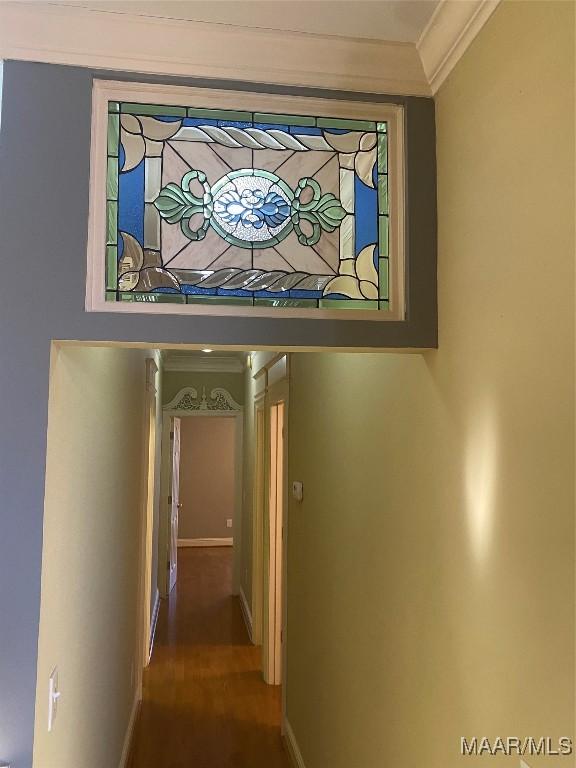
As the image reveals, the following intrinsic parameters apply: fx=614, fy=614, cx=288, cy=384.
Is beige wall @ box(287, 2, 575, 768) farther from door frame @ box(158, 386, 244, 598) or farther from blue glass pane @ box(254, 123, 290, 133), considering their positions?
door frame @ box(158, 386, 244, 598)

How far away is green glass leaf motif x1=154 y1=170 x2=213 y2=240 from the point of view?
55.5 inches

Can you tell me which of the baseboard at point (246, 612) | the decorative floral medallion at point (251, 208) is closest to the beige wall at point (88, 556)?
the decorative floral medallion at point (251, 208)

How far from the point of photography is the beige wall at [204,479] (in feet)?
31.4

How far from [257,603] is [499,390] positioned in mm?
4363

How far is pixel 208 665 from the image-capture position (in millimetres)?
4699

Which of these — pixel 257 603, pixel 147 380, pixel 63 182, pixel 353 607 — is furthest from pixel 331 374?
pixel 257 603

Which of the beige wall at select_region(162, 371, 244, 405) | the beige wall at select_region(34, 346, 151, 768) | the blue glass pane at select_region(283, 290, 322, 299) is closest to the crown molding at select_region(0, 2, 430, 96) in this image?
the blue glass pane at select_region(283, 290, 322, 299)

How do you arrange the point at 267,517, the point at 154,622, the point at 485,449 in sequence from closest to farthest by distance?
the point at 485,449 → the point at 267,517 → the point at 154,622

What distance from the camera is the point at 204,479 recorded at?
9.62 meters

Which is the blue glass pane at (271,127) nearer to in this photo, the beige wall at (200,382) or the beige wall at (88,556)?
the beige wall at (88,556)

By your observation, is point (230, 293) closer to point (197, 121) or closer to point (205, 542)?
point (197, 121)

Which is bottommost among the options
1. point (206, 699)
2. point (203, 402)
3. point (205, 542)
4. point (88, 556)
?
point (206, 699)

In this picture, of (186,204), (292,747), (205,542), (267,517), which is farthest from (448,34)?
(205,542)

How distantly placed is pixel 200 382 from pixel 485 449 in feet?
18.5
